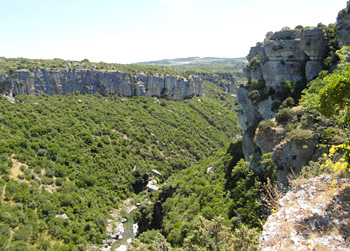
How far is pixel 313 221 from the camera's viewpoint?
591cm

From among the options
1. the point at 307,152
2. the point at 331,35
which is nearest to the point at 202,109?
the point at 331,35

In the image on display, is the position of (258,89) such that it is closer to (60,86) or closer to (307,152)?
(307,152)

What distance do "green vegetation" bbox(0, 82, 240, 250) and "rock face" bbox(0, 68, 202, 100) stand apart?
105 inches

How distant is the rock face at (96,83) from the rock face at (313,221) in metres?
59.8

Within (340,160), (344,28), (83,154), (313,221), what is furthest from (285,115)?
(83,154)

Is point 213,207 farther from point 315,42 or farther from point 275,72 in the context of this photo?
point 315,42

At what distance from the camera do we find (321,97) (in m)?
7.49

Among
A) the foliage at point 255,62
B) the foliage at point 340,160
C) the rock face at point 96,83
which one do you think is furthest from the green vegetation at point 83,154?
the foliage at point 255,62

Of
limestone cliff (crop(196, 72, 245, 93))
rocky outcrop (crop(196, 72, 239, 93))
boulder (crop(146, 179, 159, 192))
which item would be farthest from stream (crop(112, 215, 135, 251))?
rocky outcrop (crop(196, 72, 239, 93))

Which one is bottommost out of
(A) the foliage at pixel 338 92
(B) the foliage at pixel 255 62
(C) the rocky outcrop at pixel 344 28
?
(A) the foliage at pixel 338 92

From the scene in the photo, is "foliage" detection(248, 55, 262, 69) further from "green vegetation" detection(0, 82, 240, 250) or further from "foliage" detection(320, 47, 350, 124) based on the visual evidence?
"green vegetation" detection(0, 82, 240, 250)

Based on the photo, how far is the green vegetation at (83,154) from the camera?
29.2 meters

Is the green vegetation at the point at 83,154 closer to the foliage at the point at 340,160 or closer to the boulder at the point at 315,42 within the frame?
the foliage at the point at 340,160

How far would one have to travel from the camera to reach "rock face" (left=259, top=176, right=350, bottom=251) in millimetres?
5281
